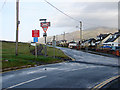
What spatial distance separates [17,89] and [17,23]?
20381mm

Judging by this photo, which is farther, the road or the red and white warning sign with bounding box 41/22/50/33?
the red and white warning sign with bounding box 41/22/50/33

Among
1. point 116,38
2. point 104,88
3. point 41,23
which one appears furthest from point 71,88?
point 116,38

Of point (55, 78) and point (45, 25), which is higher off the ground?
point (45, 25)

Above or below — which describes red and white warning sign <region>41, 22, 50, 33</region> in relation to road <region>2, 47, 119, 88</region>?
above

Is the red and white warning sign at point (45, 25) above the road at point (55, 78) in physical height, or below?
above

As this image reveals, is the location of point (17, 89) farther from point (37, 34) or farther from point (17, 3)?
point (17, 3)

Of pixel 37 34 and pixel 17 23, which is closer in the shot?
pixel 37 34

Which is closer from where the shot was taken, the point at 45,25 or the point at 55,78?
the point at 55,78

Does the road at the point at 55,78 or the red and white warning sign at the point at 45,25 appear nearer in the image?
the road at the point at 55,78

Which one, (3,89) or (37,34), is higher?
(37,34)

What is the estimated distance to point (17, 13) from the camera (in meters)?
28.2

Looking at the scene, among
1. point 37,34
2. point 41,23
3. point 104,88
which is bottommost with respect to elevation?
point 104,88

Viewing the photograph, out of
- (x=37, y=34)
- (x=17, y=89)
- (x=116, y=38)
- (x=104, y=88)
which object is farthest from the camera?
(x=116, y=38)

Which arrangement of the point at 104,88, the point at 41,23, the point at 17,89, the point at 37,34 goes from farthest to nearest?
the point at 41,23 < the point at 37,34 < the point at 104,88 < the point at 17,89
